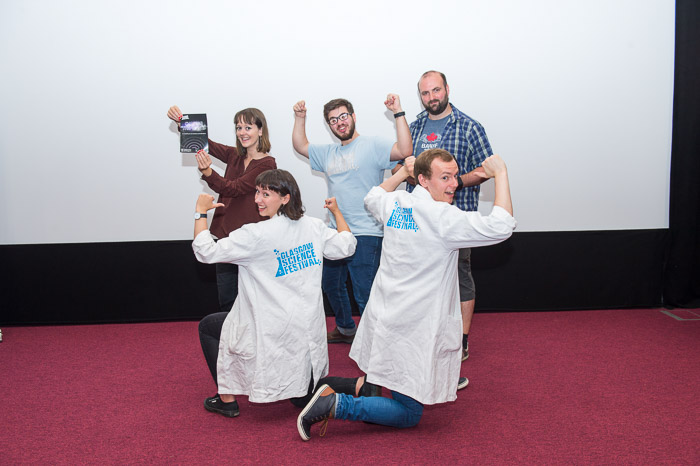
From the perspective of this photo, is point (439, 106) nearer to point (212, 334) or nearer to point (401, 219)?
point (401, 219)

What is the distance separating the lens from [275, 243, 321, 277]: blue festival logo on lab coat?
2.27 m

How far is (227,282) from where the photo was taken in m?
2.87

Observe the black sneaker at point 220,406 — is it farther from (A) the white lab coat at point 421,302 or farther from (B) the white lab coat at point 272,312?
(A) the white lab coat at point 421,302

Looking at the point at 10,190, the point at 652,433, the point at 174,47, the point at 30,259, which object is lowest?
the point at 652,433

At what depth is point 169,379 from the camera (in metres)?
2.93

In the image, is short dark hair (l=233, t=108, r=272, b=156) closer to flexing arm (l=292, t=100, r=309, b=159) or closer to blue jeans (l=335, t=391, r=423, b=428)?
flexing arm (l=292, t=100, r=309, b=159)

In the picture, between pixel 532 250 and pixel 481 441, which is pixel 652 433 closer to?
pixel 481 441

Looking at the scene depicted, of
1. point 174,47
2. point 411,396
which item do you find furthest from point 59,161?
point 411,396

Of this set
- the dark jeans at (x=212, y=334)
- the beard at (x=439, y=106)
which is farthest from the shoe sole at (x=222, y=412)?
the beard at (x=439, y=106)

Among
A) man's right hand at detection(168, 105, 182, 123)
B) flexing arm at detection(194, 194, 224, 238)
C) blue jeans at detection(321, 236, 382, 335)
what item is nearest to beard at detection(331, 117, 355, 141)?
blue jeans at detection(321, 236, 382, 335)

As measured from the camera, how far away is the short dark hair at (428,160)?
2.22 meters

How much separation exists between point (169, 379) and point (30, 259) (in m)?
1.80

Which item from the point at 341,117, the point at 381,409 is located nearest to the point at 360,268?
the point at 341,117

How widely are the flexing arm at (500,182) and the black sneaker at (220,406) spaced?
1.42 meters
